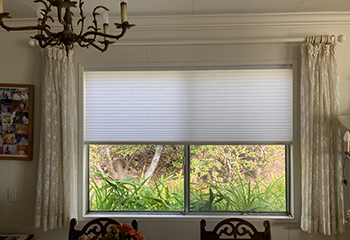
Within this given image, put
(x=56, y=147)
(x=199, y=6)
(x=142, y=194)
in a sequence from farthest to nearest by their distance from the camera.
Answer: (x=142, y=194), (x=56, y=147), (x=199, y=6)

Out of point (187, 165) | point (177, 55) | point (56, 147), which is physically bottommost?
point (187, 165)

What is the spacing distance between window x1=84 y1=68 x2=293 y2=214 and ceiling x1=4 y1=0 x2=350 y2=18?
1.69ft

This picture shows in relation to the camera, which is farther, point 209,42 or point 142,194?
point 142,194

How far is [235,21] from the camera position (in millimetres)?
2334

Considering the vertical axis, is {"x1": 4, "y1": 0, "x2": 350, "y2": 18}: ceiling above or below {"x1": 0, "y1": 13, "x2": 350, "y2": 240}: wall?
above

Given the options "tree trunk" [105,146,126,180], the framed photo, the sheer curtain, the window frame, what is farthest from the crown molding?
"tree trunk" [105,146,126,180]

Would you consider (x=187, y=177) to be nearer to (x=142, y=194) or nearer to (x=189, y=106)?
(x=142, y=194)

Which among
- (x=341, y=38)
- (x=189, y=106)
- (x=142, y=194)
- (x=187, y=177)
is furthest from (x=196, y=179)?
(x=341, y=38)

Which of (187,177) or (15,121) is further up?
(15,121)

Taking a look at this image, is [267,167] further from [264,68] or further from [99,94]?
[99,94]

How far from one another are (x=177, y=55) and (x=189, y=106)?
483mm

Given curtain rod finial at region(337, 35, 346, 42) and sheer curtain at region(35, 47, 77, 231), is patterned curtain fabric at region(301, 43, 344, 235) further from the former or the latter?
sheer curtain at region(35, 47, 77, 231)

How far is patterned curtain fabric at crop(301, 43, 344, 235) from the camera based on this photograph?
7.29 ft

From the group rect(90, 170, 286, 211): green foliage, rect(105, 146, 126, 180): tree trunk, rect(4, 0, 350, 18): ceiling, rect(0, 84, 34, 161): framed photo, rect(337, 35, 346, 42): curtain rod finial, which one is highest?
rect(4, 0, 350, 18): ceiling
